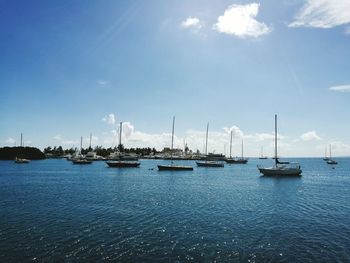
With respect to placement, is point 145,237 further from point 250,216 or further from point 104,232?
point 250,216

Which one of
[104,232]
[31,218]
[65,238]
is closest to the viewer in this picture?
[65,238]

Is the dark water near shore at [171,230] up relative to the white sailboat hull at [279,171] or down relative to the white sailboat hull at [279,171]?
down

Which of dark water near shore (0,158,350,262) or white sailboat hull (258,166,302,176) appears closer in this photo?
dark water near shore (0,158,350,262)

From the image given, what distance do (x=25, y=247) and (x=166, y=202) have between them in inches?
921

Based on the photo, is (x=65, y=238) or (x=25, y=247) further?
(x=65, y=238)

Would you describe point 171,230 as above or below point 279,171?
below

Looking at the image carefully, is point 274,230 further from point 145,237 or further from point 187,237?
point 145,237

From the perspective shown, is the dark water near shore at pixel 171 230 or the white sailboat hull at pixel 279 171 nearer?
the dark water near shore at pixel 171 230

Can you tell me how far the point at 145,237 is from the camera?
81.9 feet

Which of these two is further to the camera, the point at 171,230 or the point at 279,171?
the point at 279,171

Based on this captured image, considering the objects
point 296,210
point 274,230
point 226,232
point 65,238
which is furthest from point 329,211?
point 65,238

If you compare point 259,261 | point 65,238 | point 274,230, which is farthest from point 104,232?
point 274,230

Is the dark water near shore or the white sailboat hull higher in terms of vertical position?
the white sailboat hull

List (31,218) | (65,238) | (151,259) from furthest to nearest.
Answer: (31,218) → (65,238) → (151,259)
